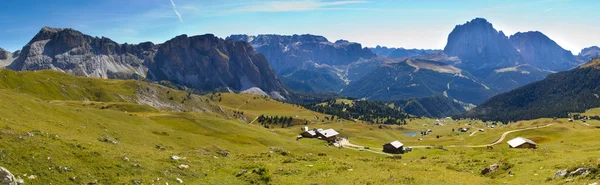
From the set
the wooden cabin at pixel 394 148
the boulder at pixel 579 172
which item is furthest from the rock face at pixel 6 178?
the wooden cabin at pixel 394 148

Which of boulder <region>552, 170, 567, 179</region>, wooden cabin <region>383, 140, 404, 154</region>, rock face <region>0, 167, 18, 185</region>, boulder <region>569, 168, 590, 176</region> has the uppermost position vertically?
rock face <region>0, 167, 18, 185</region>

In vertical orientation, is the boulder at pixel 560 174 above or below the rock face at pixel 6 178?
below

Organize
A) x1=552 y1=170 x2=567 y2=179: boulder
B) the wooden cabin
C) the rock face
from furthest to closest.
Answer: the wooden cabin → x1=552 y1=170 x2=567 y2=179: boulder → the rock face

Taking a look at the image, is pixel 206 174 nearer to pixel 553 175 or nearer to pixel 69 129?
pixel 69 129

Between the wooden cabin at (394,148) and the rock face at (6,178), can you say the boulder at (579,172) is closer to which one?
the rock face at (6,178)

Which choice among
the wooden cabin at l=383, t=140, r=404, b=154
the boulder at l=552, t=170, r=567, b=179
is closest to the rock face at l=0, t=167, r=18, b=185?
the boulder at l=552, t=170, r=567, b=179

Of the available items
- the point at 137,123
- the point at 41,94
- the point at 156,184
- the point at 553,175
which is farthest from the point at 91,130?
the point at 41,94

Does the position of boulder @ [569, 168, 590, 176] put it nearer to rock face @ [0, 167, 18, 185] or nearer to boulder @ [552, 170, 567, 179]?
boulder @ [552, 170, 567, 179]

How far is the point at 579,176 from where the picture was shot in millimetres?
28828

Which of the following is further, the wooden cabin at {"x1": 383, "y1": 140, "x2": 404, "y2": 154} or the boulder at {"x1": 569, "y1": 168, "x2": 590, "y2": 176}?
the wooden cabin at {"x1": 383, "y1": 140, "x2": 404, "y2": 154}

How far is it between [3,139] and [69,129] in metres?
25.3

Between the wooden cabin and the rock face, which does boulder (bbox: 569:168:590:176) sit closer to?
the rock face

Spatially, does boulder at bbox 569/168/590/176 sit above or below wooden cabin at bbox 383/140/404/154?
above

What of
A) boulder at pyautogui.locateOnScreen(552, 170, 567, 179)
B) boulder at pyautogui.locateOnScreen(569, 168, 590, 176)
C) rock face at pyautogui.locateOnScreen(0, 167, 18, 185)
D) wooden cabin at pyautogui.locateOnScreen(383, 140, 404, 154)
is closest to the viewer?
rock face at pyautogui.locateOnScreen(0, 167, 18, 185)
